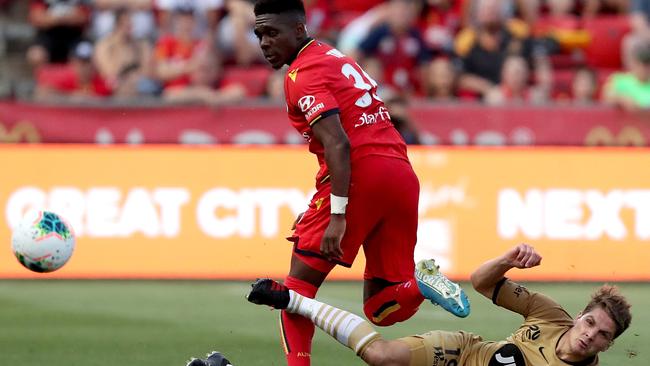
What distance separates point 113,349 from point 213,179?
4363 mm

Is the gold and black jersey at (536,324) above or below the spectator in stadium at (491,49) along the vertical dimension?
below

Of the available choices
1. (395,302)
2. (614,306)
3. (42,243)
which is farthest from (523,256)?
(42,243)

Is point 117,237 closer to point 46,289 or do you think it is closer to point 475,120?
point 46,289

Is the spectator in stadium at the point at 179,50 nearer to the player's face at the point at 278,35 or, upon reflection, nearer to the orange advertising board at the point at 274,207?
the orange advertising board at the point at 274,207

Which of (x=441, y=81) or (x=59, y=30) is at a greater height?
(x=59, y=30)

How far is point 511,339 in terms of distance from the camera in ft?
23.3

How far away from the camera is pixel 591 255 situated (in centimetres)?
1285

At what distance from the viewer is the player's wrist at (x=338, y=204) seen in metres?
6.72

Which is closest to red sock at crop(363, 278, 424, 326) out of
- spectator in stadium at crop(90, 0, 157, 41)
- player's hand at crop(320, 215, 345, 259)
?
player's hand at crop(320, 215, 345, 259)

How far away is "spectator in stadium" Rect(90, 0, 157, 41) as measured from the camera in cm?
1694

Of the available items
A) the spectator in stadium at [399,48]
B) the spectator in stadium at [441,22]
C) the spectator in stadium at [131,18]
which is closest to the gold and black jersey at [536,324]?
the spectator in stadium at [399,48]

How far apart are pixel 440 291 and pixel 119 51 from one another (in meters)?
10.1

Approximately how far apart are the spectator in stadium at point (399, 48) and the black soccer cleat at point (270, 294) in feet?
30.5

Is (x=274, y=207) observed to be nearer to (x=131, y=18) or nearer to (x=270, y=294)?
(x=131, y=18)
